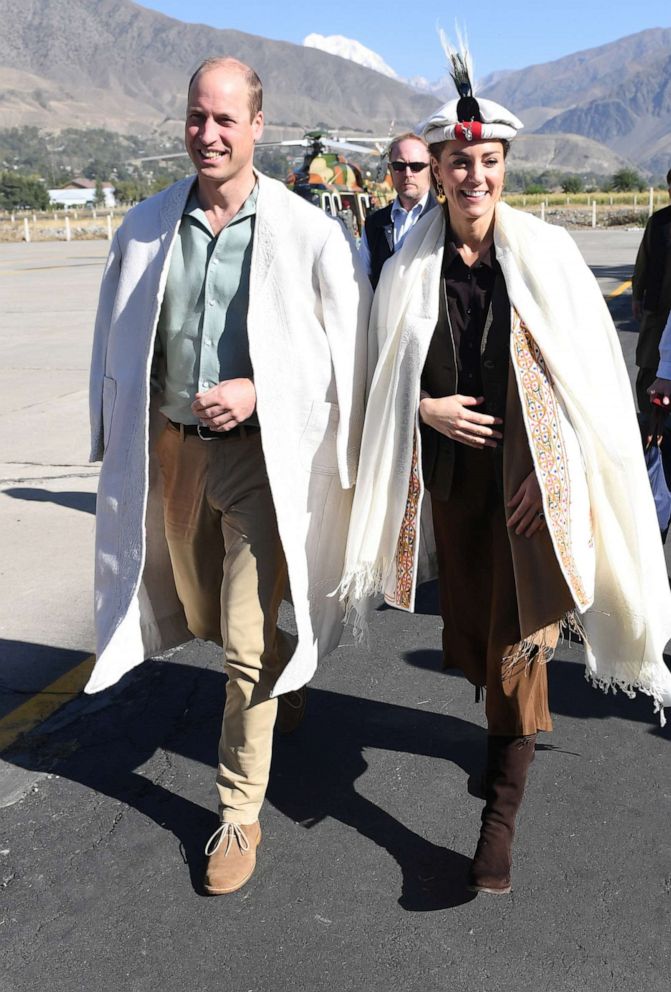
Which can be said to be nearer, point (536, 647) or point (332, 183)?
point (536, 647)

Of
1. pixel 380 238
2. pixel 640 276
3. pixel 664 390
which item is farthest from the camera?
pixel 640 276

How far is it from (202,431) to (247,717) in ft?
2.73

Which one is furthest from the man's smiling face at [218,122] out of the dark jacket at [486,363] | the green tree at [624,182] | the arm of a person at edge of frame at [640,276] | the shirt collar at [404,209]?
the green tree at [624,182]

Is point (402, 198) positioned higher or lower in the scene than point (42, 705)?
higher

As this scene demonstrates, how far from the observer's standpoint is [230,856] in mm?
3027

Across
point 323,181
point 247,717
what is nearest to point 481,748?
point 247,717

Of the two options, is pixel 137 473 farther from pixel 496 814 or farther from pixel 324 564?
pixel 496 814

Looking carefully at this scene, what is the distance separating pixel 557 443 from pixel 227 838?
4.69ft

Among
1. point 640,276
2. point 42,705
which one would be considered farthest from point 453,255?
point 640,276

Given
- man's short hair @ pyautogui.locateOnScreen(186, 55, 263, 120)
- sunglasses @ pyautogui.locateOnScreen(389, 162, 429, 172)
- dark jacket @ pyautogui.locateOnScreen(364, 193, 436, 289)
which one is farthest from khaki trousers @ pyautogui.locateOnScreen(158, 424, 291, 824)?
sunglasses @ pyautogui.locateOnScreen(389, 162, 429, 172)

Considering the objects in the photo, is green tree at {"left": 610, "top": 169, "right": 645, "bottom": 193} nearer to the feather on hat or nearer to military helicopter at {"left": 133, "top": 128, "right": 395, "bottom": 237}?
military helicopter at {"left": 133, "top": 128, "right": 395, "bottom": 237}

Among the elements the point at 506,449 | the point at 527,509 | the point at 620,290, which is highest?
the point at 506,449

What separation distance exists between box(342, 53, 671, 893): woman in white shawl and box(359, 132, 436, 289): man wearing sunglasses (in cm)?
238

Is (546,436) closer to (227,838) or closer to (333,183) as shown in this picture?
(227,838)
